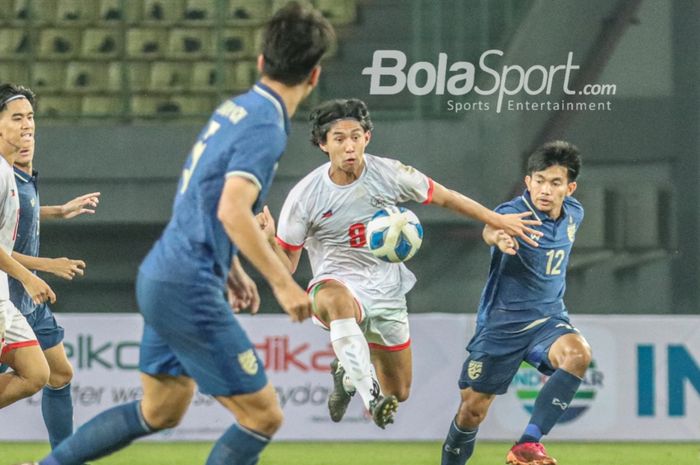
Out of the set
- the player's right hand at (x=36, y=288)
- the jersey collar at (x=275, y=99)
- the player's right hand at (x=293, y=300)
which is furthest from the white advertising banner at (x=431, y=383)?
the player's right hand at (x=293, y=300)

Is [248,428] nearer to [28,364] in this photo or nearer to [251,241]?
[251,241]

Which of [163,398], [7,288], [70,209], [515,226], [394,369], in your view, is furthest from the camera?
[394,369]

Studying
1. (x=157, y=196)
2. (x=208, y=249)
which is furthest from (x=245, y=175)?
(x=157, y=196)

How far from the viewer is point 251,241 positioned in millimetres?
3637

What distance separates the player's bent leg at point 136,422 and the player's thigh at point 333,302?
170cm

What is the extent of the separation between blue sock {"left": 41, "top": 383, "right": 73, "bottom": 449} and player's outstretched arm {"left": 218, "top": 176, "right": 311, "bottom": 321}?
2431 millimetres

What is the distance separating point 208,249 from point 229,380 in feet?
1.28

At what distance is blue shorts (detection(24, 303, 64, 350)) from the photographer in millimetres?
5758

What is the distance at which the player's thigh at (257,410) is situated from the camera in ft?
12.9

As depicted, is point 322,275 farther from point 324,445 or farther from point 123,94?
point 123,94

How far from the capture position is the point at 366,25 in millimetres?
8344

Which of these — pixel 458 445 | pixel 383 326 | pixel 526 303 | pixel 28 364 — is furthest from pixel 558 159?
pixel 28 364

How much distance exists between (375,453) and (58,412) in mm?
1933

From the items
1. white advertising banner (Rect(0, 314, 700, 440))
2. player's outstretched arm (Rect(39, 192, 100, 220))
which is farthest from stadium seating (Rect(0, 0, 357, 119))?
player's outstretched arm (Rect(39, 192, 100, 220))
